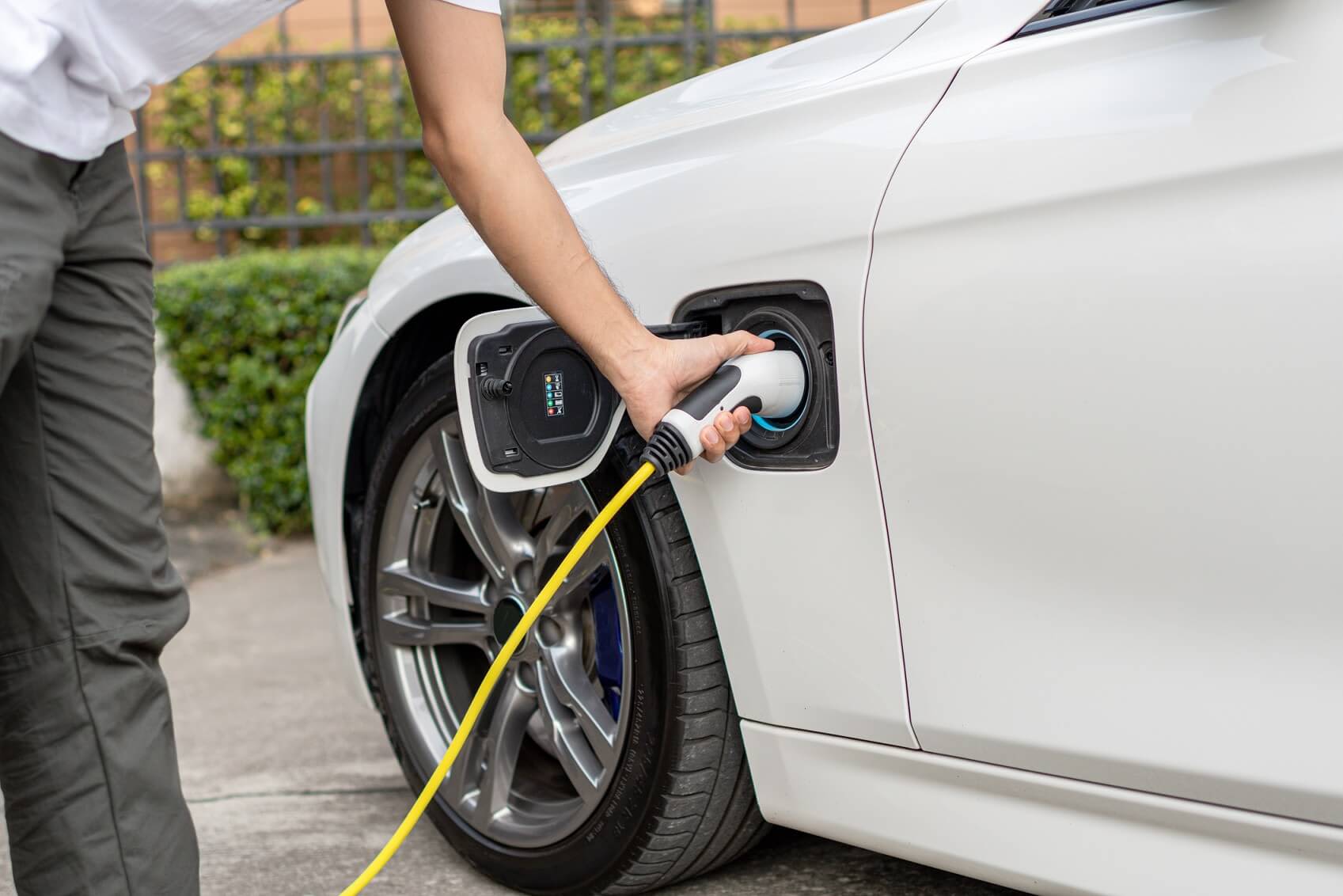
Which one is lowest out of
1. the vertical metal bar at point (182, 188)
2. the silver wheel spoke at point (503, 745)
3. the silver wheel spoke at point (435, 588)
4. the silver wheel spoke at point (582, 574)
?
the silver wheel spoke at point (503, 745)

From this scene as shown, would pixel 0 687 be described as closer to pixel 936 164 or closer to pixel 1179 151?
pixel 936 164

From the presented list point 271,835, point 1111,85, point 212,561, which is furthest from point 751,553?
point 212,561

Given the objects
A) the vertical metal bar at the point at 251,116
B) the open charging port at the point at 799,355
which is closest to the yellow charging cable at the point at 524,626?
the open charging port at the point at 799,355

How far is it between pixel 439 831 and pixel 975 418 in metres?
1.24

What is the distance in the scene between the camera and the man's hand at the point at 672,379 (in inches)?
62.1

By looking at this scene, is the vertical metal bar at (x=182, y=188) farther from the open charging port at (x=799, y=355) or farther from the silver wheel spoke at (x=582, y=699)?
the open charging port at (x=799, y=355)

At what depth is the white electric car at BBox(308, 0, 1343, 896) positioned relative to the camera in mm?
1274

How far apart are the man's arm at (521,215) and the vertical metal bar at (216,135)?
513 cm

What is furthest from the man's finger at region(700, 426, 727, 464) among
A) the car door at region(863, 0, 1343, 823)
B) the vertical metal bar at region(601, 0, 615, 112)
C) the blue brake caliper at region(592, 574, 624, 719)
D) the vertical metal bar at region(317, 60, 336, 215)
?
the vertical metal bar at region(317, 60, 336, 215)

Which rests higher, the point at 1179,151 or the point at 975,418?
the point at 1179,151

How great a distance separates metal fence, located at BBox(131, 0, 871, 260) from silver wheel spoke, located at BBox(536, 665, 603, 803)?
173 inches

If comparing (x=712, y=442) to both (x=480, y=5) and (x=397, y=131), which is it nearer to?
(x=480, y=5)

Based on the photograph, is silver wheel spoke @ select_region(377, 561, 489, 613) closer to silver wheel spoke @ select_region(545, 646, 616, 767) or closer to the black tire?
silver wheel spoke @ select_region(545, 646, 616, 767)

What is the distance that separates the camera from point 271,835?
2.43 metres
